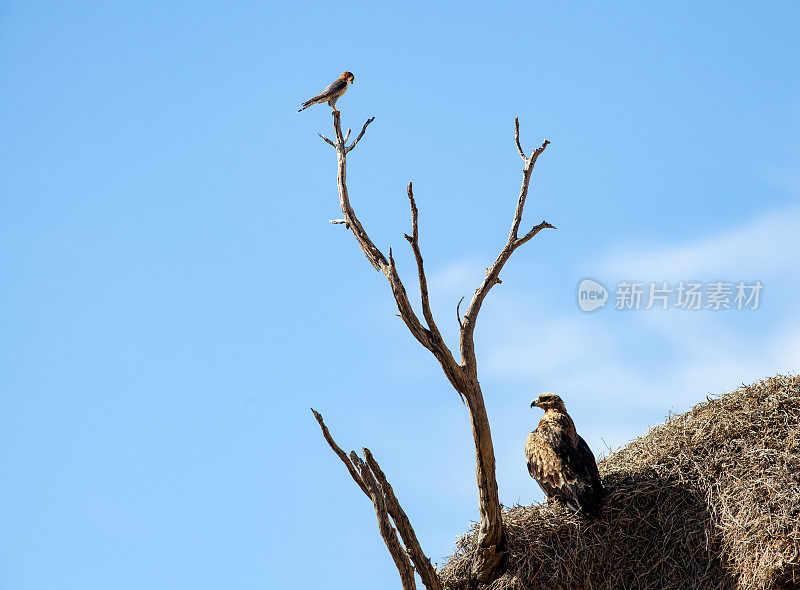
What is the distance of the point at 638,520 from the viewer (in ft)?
33.4

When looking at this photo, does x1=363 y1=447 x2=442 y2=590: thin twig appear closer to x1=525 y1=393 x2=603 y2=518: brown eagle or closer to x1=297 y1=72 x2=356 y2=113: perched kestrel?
x1=525 y1=393 x2=603 y2=518: brown eagle

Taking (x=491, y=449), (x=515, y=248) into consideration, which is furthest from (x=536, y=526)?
(x=515, y=248)

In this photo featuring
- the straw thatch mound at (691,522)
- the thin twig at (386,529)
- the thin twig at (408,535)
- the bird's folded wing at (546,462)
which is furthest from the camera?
the bird's folded wing at (546,462)

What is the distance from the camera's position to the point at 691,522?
10.0 metres

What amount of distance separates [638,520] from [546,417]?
172 cm

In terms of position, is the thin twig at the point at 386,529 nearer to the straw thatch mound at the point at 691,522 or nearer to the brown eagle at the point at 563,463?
the straw thatch mound at the point at 691,522

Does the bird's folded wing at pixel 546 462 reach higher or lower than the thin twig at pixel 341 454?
lower

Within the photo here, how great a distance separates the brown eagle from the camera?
10.2m

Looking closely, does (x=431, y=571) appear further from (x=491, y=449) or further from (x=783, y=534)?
(x=783, y=534)

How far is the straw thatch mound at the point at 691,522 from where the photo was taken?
9.41 meters

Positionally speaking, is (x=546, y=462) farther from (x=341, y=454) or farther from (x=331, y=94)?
(x=331, y=94)

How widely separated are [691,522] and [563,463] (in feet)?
5.19

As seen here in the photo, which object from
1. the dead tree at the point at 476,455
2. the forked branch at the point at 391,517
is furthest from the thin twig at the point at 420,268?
the forked branch at the point at 391,517

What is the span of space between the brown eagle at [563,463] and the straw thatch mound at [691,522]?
0.20 m
